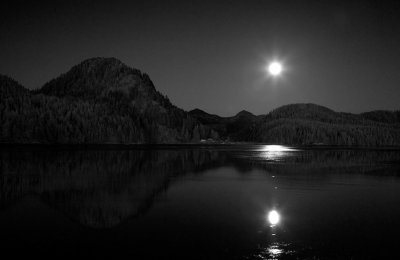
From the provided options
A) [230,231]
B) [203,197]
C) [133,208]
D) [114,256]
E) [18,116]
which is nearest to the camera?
[114,256]

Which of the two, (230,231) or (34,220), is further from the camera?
(34,220)

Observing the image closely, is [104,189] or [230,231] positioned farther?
[104,189]

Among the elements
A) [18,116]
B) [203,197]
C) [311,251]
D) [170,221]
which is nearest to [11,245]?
[170,221]

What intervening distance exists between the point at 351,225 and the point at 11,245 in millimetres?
17032

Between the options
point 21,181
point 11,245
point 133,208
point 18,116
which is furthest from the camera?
point 18,116

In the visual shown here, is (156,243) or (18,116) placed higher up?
(18,116)

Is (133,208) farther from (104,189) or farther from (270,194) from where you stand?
(270,194)

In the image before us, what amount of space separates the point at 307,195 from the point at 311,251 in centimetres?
1528

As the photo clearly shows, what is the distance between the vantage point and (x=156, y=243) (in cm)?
1597

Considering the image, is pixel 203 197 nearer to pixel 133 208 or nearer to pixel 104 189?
pixel 133 208

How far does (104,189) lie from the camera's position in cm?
3094

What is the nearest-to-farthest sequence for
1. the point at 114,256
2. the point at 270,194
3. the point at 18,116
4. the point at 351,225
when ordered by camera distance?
the point at 114,256, the point at 351,225, the point at 270,194, the point at 18,116

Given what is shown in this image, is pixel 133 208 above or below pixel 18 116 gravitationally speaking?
below

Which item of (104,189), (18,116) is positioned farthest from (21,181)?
(18,116)
